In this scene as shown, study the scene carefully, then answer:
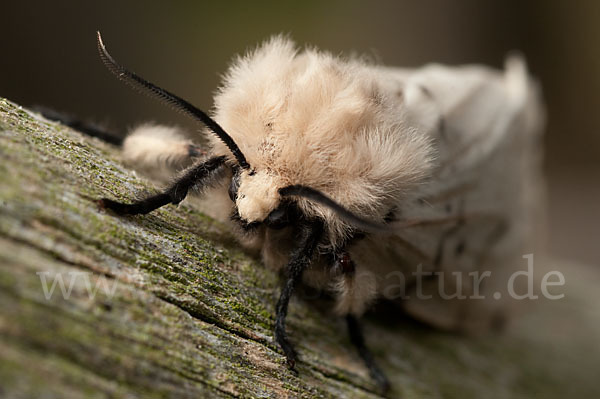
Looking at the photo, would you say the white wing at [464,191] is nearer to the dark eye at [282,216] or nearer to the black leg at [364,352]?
the black leg at [364,352]

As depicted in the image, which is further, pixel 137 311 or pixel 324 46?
pixel 324 46

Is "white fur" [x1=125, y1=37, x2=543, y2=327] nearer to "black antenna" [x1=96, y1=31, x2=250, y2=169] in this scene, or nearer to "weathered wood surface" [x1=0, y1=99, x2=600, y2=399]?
Answer: "black antenna" [x1=96, y1=31, x2=250, y2=169]

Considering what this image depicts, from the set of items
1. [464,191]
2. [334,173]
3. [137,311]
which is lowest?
[137,311]

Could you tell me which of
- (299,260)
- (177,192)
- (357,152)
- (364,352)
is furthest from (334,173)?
(364,352)

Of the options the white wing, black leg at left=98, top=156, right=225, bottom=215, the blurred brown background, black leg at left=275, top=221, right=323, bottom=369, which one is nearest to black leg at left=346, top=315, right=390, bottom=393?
the white wing

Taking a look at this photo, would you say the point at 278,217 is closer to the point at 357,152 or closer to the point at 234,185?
the point at 234,185

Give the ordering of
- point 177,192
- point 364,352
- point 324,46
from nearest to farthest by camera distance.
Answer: point 177,192
point 364,352
point 324,46
